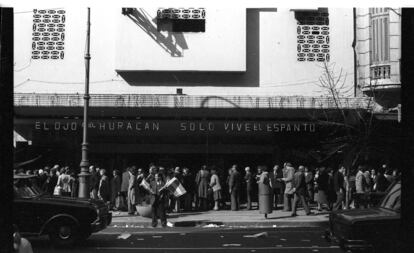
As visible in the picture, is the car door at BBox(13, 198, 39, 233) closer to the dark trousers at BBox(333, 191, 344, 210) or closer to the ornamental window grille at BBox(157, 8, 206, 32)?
the dark trousers at BBox(333, 191, 344, 210)

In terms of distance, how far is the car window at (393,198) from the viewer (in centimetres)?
854

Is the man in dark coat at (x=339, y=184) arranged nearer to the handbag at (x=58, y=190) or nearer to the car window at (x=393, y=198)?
the handbag at (x=58, y=190)

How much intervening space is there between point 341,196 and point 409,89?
14.7 meters

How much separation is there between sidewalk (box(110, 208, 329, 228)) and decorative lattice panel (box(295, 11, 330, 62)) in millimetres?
8470

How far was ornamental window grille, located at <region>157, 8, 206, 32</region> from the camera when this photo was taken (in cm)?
2497

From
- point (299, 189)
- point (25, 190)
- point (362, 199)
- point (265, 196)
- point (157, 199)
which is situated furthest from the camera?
point (299, 189)

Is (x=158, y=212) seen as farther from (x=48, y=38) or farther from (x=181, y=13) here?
(x=48, y=38)

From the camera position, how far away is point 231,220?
687 inches

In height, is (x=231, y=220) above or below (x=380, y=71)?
below

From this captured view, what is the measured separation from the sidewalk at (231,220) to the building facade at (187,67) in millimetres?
6593

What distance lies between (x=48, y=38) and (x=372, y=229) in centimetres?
2038

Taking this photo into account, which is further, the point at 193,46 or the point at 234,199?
the point at 193,46

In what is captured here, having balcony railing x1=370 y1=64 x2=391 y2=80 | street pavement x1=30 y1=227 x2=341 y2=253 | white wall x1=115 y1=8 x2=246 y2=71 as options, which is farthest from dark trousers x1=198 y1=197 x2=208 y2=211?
balcony railing x1=370 y1=64 x2=391 y2=80

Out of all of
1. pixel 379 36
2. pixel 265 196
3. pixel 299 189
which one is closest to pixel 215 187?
pixel 265 196
